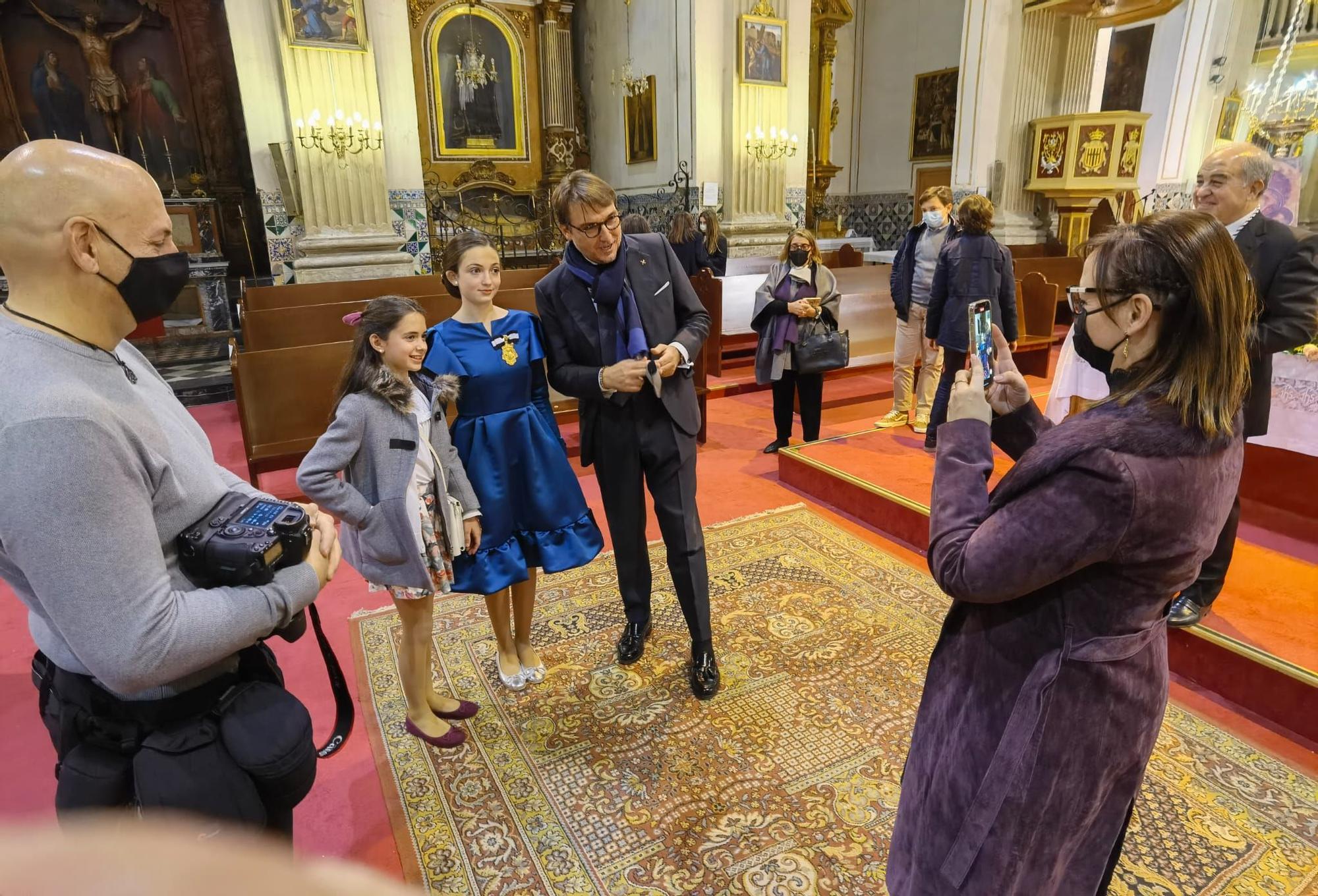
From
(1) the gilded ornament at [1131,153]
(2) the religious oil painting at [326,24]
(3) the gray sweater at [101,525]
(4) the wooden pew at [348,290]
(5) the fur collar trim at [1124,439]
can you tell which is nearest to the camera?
(3) the gray sweater at [101,525]

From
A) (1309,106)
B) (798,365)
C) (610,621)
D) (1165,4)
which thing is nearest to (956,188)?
(1165,4)

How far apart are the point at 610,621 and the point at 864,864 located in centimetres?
146

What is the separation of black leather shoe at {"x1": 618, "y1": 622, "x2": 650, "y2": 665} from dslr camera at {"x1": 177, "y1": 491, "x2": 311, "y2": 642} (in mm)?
1775

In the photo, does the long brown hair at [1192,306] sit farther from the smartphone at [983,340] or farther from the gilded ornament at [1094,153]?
the gilded ornament at [1094,153]

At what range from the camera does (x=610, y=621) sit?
3146 mm

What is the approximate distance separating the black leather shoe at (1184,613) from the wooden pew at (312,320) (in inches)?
162

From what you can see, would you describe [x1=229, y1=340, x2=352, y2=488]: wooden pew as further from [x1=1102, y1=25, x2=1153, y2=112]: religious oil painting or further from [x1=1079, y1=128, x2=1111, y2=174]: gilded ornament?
[x1=1102, y1=25, x2=1153, y2=112]: religious oil painting

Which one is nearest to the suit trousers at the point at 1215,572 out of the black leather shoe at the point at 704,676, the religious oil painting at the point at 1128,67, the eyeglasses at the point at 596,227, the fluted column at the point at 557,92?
the black leather shoe at the point at 704,676

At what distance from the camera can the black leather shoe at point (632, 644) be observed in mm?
2832

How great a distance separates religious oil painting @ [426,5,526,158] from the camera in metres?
11.2

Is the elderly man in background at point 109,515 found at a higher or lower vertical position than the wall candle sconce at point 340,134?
lower

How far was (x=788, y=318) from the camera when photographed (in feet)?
15.5

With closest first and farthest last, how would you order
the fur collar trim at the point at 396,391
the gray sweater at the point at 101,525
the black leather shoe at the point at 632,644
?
the gray sweater at the point at 101,525, the fur collar trim at the point at 396,391, the black leather shoe at the point at 632,644

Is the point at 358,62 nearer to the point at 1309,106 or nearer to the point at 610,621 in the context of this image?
the point at 610,621
